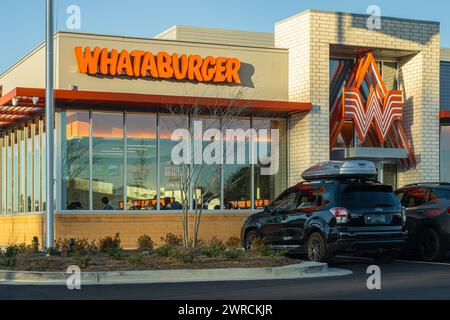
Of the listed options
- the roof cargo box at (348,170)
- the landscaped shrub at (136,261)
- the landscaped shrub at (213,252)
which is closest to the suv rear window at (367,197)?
the roof cargo box at (348,170)

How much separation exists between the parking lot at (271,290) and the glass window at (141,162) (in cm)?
991

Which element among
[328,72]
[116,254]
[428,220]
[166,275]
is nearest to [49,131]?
[116,254]

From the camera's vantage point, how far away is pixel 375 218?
55.7 ft

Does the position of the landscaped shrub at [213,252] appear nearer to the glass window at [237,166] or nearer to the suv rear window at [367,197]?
the suv rear window at [367,197]

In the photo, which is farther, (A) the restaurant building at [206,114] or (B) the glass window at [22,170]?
(B) the glass window at [22,170]

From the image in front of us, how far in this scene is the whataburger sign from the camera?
2281cm

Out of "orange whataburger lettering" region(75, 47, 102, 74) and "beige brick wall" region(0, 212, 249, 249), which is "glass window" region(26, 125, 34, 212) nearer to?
"beige brick wall" region(0, 212, 249, 249)

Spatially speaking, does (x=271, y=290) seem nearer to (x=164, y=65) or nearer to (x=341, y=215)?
(x=341, y=215)

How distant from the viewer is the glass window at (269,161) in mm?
25547

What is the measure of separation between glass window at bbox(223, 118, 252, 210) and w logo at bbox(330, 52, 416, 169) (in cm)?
272

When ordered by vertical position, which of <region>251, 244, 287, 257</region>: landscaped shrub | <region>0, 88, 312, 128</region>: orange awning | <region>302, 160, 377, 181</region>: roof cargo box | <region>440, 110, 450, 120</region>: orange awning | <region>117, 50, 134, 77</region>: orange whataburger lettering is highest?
<region>117, 50, 134, 77</region>: orange whataburger lettering

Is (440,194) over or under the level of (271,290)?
over

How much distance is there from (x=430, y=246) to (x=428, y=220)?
0.63 m

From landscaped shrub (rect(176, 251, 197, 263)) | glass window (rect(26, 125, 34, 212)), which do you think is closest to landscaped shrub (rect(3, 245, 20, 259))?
landscaped shrub (rect(176, 251, 197, 263))
